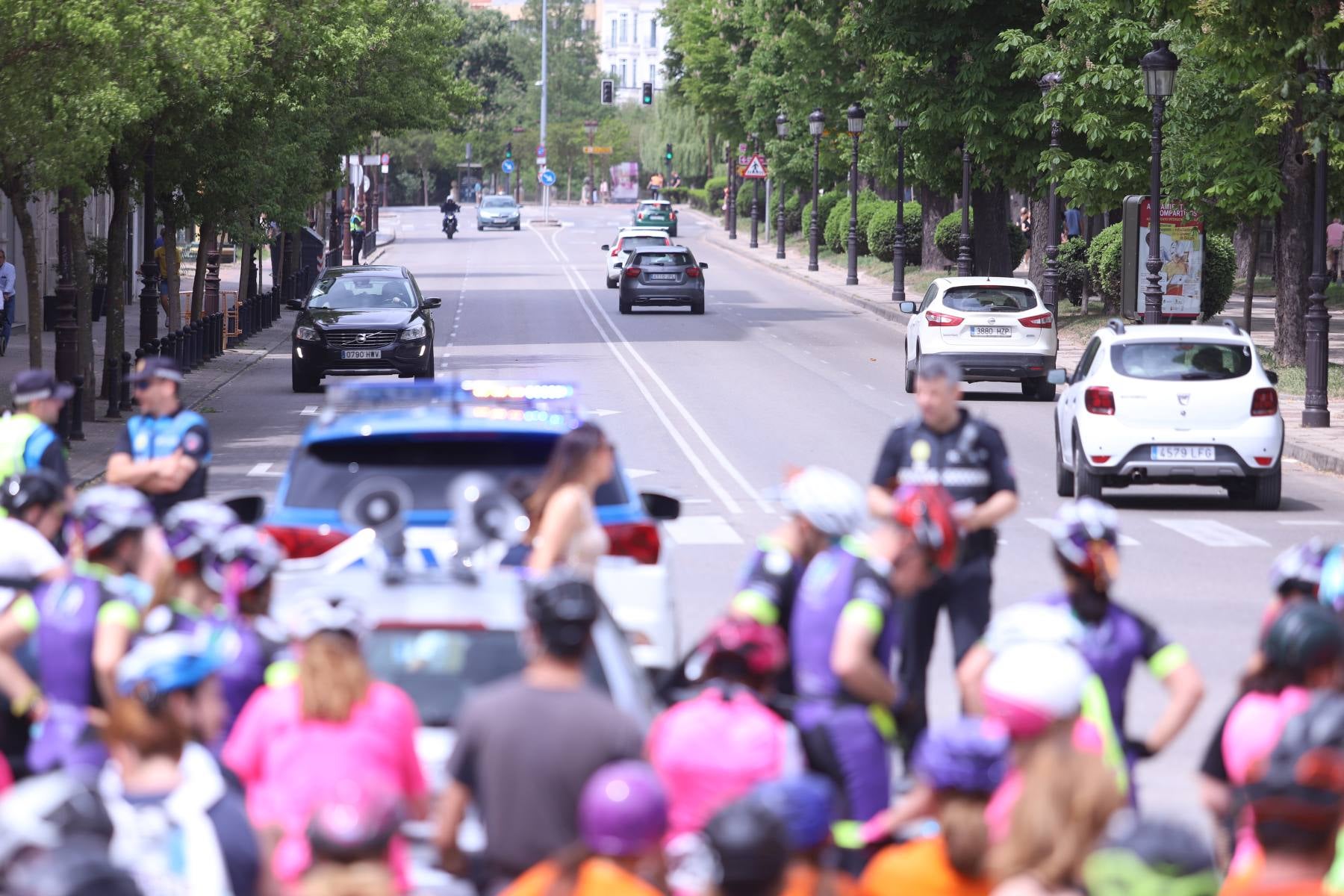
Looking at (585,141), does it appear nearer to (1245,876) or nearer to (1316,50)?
(1316,50)

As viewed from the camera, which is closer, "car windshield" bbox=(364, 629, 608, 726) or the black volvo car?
"car windshield" bbox=(364, 629, 608, 726)

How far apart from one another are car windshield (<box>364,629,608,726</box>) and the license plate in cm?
1272

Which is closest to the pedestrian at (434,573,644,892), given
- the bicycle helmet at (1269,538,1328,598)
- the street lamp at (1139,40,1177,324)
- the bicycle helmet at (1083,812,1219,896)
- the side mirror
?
the bicycle helmet at (1083,812,1219,896)

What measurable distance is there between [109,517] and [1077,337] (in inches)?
1319

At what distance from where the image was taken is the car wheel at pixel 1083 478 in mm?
18500

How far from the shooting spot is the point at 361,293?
31.6m

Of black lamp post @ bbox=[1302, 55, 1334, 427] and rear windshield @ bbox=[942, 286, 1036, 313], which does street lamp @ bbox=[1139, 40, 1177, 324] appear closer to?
rear windshield @ bbox=[942, 286, 1036, 313]

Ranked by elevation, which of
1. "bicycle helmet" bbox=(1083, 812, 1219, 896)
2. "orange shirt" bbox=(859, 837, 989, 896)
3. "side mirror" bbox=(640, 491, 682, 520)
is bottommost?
"orange shirt" bbox=(859, 837, 989, 896)

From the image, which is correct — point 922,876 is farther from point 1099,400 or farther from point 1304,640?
point 1099,400

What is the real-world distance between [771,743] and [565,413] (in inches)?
150

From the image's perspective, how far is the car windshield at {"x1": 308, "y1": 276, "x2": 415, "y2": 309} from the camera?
3114 centimetres

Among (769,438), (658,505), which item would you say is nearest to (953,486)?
(658,505)

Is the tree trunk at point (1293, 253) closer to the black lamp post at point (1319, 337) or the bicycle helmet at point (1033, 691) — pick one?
the black lamp post at point (1319, 337)

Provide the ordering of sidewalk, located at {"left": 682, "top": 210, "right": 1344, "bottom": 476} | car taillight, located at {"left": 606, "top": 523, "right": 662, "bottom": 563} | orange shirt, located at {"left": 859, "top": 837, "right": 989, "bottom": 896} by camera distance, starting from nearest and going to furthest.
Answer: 1. orange shirt, located at {"left": 859, "top": 837, "right": 989, "bottom": 896}
2. car taillight, located at {"left": 606, "top": 523, "right": 662, "bottom": 563}
3. sidewalk, located at {"left": 682, "top": 210, "right": 1344, "bottom": 476}
